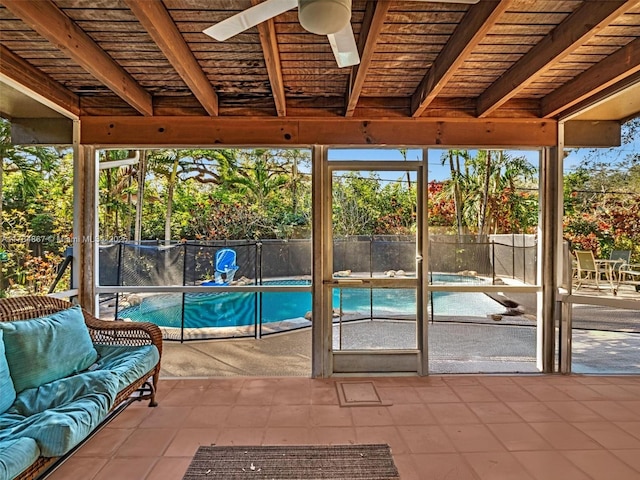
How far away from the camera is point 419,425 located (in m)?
2.39

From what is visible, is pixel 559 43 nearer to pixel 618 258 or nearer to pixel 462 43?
pixel 462 43

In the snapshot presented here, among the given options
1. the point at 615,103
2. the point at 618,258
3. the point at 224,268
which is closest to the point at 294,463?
the point at 224,268

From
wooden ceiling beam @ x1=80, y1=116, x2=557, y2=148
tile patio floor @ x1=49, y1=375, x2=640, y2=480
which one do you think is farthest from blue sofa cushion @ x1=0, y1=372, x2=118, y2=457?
wooden ceiling beam @ x1=80, y1=116, x2=557, y2=148

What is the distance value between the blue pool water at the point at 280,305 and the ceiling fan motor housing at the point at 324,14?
226 cm

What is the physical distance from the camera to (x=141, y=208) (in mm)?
3295

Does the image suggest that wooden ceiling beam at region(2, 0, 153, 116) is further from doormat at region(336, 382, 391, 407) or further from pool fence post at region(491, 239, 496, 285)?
pool fence post at region(491, 239, 496, 285)

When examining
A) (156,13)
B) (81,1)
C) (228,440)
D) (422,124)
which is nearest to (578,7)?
(422,124)

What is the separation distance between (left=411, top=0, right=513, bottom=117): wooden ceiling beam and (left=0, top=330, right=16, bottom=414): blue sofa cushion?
319cm

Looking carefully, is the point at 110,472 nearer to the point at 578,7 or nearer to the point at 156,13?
the point at 156,13

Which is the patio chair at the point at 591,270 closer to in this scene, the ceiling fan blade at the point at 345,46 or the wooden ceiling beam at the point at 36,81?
the ceiling fan blade at the point at 345,46

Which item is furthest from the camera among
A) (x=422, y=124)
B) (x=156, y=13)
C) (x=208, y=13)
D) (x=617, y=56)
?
(x=422, y=124)

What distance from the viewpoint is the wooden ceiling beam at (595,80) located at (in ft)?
7.63

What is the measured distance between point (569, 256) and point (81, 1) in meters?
4.20

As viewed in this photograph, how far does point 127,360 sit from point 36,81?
7.35ft
